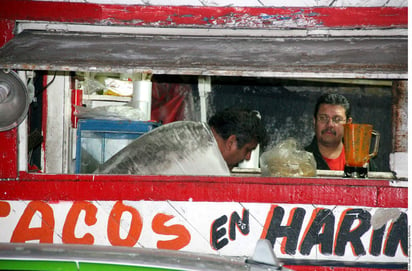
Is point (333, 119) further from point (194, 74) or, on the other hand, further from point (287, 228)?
point (194, 74)

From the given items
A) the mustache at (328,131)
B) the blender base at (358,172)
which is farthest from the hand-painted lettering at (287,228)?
the mustache at (328,131)

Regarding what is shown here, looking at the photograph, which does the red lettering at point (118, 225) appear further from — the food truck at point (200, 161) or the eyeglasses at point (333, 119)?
the eyeglasses at point (333, 119)

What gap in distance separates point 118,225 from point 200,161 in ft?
2.74

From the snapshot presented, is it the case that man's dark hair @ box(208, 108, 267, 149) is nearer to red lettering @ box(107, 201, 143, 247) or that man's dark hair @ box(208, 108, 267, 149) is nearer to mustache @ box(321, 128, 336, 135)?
mustache @ box(321, 128, 336, 135)

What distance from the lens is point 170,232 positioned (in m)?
4.64

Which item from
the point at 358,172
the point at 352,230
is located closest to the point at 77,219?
the point at 352,230

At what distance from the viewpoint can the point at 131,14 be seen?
5078 mm

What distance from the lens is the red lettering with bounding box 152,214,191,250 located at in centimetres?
462

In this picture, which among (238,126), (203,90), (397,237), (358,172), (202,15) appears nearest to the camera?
(397,237)

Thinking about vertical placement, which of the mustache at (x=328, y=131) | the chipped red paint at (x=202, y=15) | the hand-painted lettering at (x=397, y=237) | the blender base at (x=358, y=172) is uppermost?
the chipped red paint at (x=202, y=15)

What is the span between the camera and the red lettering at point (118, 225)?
465cm

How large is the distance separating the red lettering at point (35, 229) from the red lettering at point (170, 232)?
82cm

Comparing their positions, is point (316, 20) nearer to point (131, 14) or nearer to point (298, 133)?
point (131, 14)

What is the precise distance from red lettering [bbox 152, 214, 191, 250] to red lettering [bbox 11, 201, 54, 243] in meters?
0.82
